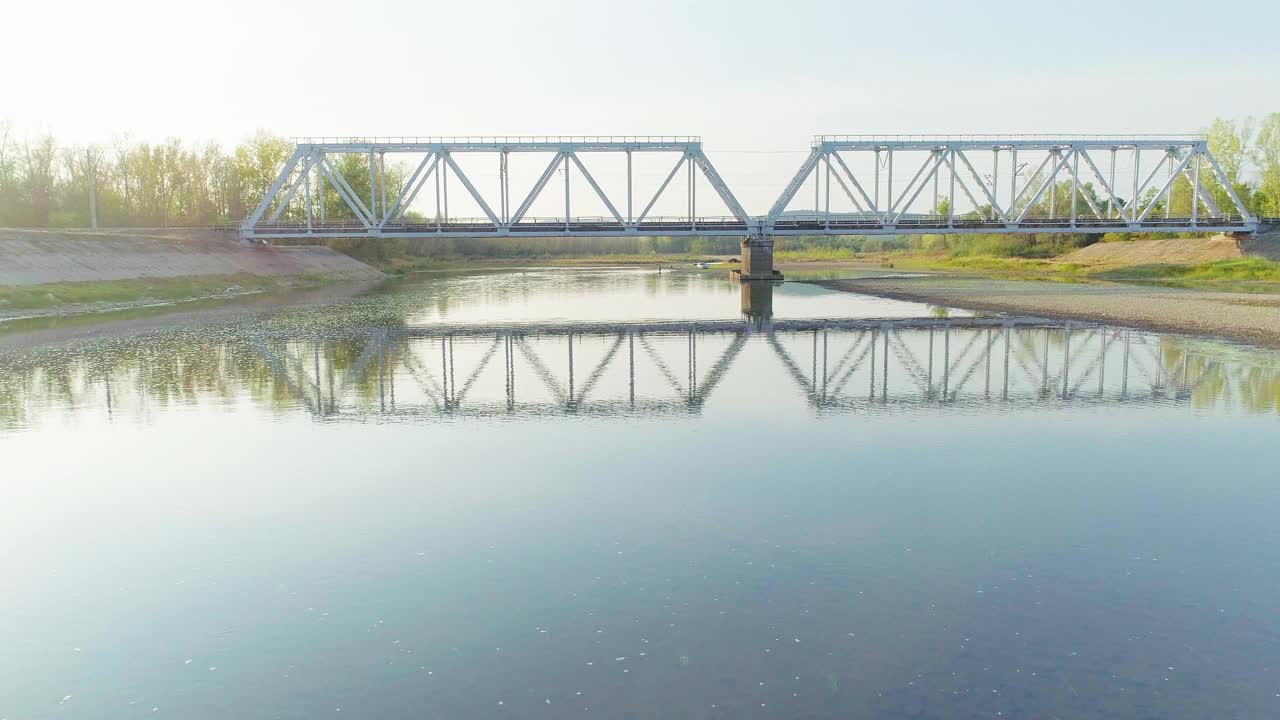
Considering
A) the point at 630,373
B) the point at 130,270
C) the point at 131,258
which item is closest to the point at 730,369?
the point at 630,373

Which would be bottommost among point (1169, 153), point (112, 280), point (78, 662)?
point (78, 662)

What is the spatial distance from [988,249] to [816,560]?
129438 mm

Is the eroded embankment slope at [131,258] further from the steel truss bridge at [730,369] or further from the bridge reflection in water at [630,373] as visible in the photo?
the steel truss bridge at [730,369]

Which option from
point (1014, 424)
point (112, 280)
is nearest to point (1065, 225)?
point (1014, 424)

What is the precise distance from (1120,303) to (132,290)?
64996mm

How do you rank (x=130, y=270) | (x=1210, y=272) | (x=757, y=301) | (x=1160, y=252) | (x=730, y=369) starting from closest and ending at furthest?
1. (x=730, y=369)
2. (x=757, y=301)
3. (x=130, y=270)
4. (x=1210, y=272)
5. (x=1160, y=252)

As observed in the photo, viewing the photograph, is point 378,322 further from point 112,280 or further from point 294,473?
point 294,473

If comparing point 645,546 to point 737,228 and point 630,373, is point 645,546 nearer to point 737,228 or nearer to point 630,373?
point 630,373

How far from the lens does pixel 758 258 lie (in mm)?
91312

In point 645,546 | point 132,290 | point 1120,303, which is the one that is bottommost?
point 645,546

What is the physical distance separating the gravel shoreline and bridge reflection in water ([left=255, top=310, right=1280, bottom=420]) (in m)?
4.09

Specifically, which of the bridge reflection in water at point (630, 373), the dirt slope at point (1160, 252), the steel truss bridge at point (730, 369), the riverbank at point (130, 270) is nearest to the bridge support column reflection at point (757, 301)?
the steel truss bridge at point (730, 369)

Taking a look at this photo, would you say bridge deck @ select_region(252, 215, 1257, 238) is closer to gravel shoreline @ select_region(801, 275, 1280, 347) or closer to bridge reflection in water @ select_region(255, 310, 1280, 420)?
gravel shoreline @ select_region(801, 275, 1280, 347)

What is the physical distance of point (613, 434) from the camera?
69.3 ft
